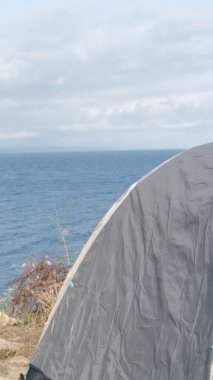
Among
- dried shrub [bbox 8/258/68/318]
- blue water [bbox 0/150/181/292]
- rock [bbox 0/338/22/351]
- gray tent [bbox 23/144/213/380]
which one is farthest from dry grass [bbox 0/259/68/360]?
gray tent [bbox 23/144/213/380]

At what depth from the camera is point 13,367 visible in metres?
7.08

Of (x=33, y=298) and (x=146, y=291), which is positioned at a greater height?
(x=146, y=291)

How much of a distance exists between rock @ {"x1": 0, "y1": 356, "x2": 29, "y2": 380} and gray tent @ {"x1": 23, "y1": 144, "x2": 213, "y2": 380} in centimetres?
67

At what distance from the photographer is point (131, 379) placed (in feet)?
18.2

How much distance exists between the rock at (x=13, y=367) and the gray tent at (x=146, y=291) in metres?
0.67

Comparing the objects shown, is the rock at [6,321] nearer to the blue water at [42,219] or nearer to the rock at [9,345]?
the rock at [9,345]

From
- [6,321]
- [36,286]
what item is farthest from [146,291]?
[36,286]

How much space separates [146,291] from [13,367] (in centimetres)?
214

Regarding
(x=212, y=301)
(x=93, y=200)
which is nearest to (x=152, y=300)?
(x=212, y=301)

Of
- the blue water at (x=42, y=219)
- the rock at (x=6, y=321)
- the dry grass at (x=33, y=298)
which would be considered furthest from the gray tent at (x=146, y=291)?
the blue water at (x=42, y=219)

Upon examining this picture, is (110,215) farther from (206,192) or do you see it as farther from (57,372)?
(57,372)

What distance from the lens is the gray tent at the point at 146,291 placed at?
5348 mm

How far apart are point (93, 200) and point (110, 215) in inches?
1703

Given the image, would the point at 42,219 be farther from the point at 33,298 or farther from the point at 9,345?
the point at 9,345
